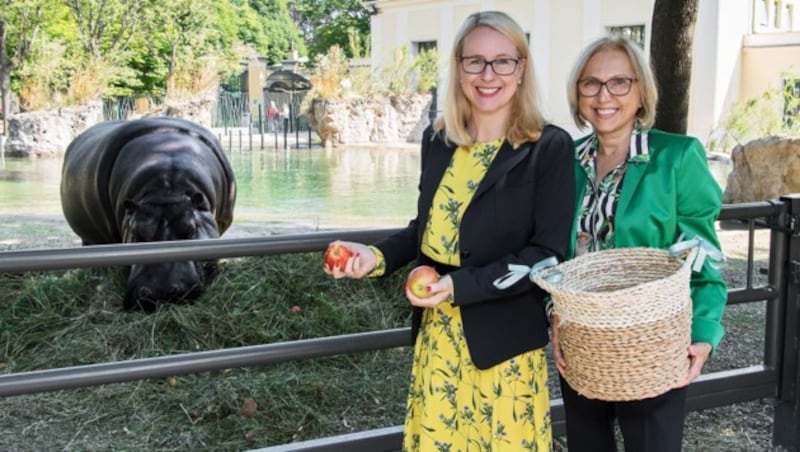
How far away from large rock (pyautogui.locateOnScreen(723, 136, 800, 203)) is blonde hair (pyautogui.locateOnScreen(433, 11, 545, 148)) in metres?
9.87

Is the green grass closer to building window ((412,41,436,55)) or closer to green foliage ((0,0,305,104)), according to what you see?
green foliage ((0,0,305,104))

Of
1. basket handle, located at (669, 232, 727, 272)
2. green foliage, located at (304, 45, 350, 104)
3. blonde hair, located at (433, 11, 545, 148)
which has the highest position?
green foliage, located at (304, 45, 350, 104)

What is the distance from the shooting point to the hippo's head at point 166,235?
5477 millimetres

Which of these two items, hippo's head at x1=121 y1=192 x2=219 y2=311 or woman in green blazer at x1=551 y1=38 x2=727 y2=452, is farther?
hippo's head at x1=121 y1=192 x2=219 y2=311

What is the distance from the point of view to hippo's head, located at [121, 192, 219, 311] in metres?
5.48

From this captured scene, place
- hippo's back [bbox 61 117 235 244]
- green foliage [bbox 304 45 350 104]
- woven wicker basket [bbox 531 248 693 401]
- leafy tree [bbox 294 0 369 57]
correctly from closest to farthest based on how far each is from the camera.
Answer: woven wicker basket [bbox 531 248 693 401]
hippo's back [bbox 61 117 235 244]
green foliage [bbox 304 45 350 104]
leafy tree [bbox 294 0 369 57]

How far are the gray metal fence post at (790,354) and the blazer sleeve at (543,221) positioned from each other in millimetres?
2011

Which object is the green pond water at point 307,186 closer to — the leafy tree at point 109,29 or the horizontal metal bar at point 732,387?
the horizontal metal bar at point 732,387

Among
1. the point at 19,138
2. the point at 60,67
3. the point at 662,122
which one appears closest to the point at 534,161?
the point at 662,122

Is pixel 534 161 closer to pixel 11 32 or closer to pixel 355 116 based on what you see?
pixel 355 116

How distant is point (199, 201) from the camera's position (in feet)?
20.1

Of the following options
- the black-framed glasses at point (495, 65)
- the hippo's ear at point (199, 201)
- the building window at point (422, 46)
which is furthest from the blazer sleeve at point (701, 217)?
the building window at point (422, 46)

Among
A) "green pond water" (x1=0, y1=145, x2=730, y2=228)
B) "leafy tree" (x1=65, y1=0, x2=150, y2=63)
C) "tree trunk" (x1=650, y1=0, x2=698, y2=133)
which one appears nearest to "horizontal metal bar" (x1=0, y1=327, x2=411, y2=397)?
"tree trunk" (x1=650, y1=0, x2=698, y2=133)

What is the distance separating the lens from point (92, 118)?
24.8m
